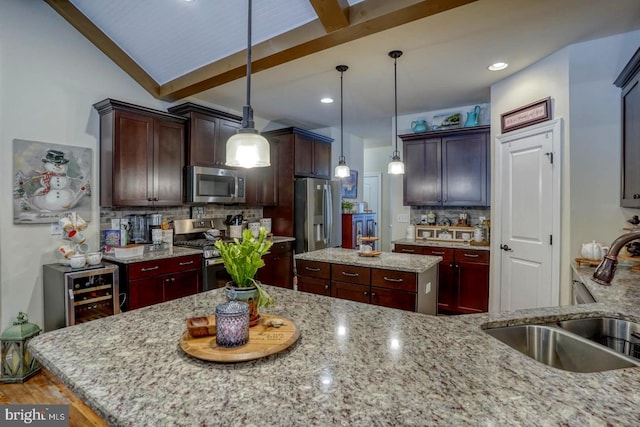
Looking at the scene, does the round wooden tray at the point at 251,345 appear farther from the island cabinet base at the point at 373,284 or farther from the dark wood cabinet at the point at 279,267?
the dark wood cabinet at the point at 279,267

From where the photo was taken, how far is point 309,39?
2.61 metres

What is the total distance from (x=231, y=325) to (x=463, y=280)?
11.4ft

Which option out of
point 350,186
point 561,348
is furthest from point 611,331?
point 350,186

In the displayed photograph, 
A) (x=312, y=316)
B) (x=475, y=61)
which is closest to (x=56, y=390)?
(x=312, y=316)

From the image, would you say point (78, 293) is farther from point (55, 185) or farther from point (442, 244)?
point (442, 244)

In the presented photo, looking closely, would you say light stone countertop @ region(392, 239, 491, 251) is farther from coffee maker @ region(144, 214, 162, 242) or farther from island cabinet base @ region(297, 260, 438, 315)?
coffee maker @ region(144, 214, 162, 242)

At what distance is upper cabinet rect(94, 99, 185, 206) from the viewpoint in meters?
3.26

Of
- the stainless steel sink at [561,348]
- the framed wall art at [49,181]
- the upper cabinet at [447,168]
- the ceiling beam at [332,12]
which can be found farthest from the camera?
the upper cabinet at [447,168]

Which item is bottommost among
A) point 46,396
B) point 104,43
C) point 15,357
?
point 46,396

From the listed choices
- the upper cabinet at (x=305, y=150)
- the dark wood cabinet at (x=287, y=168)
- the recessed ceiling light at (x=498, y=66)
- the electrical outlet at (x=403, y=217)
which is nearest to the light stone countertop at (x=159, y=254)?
the dark wood cabinet at (x=287, y=168)

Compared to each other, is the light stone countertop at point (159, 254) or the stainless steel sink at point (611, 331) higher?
the light stone countertop at point (159, 254)

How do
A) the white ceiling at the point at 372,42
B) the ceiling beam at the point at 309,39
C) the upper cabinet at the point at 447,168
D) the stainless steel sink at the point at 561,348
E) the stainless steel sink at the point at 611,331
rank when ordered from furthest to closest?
the upper cabinet at the point at 447,168 → the white ceiling at the point at 372,42 → the ceiling beam at the point at 309,39 → the stainless steel sink at the point at 611,331 → the stainless steel sink at the point at 561,348

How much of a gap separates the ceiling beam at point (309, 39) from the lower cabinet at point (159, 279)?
5.97 ft

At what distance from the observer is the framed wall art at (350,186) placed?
658cm
